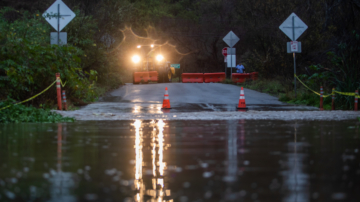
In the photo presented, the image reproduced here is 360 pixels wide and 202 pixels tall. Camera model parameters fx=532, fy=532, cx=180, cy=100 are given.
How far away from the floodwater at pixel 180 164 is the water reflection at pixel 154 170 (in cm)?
1

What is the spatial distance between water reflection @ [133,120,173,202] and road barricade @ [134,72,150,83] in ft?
90.2

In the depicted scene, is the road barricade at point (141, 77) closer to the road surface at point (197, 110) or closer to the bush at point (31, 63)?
the road surface at point (197, 110)

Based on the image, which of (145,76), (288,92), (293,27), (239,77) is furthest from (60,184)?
(239,77)

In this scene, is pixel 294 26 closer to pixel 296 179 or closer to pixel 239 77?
pixel 239 77

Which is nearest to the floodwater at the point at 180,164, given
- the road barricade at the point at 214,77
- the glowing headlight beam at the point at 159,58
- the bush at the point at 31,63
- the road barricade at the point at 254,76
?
the bush at the point at 31,63

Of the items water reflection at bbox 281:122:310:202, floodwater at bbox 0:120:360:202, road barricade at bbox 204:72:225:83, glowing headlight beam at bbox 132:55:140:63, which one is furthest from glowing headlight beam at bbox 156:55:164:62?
water reflection at bbox 281:122:310:202

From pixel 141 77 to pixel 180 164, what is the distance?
107 feet

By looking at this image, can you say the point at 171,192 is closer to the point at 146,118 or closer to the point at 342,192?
the point at 342,192

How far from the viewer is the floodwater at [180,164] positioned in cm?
590

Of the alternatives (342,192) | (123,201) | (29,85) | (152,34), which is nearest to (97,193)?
(123,201)

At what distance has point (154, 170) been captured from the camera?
7246 millimetres

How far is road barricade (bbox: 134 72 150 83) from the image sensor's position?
39491mm

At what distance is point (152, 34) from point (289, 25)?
46.8 meters

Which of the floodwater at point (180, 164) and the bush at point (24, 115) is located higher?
the bush at point (24, 115)
